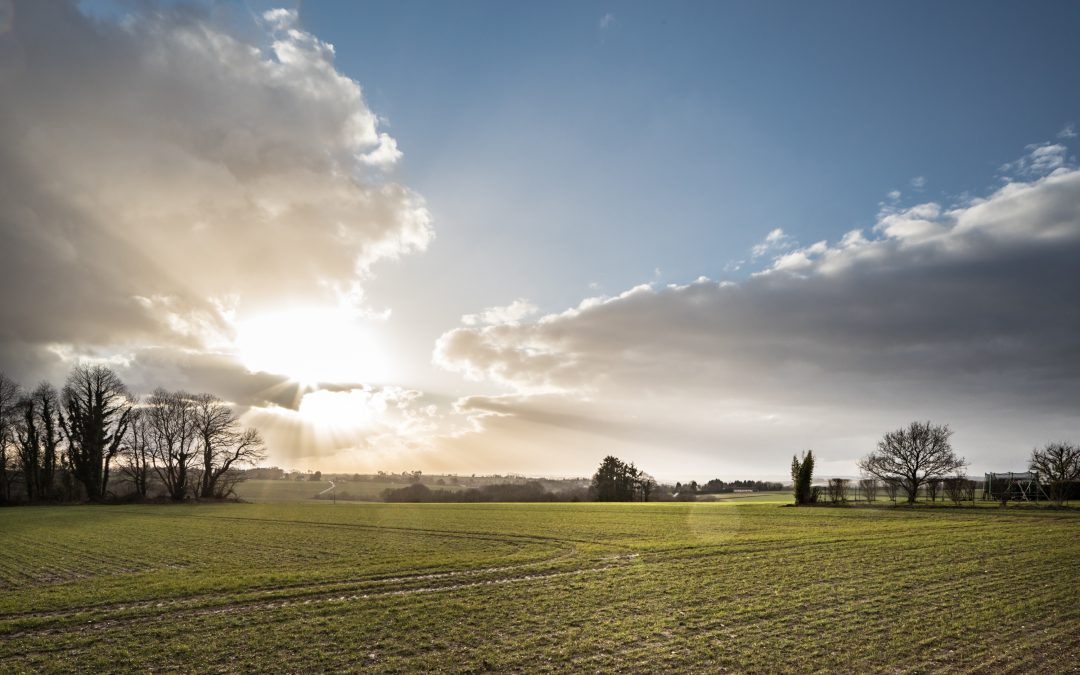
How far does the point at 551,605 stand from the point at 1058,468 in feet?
237

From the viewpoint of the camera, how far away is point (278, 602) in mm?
16109

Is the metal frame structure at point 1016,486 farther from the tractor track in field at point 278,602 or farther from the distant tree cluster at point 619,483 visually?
the tractor track in field at point 278,602

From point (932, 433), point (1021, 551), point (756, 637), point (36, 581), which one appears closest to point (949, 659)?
point (756, 637)

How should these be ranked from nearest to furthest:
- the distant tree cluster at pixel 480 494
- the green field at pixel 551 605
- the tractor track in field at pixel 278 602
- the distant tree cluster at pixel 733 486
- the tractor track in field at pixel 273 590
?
1. the green field at pixel 551 605
2. the tractor track in field at pixel 278 602
3. the tractor track in field at pixel 273 590
4. the distant tree cluster at pixel 480 494
5. the distant tree cluster at pixel 733 486

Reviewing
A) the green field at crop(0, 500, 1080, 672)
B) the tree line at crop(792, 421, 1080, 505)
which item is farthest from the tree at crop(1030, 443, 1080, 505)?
the green field at crop(0, 500, 1080, 672)

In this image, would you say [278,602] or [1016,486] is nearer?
[278,602]

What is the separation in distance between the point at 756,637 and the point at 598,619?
350 cm

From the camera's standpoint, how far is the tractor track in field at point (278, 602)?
13.9 metres

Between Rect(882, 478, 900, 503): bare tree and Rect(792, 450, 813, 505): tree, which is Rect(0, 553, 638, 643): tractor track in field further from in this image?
Rect(882, 478, 900, 503): bare tree

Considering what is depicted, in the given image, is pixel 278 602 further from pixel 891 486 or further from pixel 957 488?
pixel 891 486

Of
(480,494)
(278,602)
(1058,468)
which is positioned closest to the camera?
(278,602)

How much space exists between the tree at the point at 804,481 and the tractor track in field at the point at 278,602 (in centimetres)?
5534

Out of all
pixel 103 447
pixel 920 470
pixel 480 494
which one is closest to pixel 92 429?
pixel 103 447

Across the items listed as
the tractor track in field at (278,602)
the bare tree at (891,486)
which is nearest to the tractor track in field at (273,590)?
the tractor track in field at (278,602)
